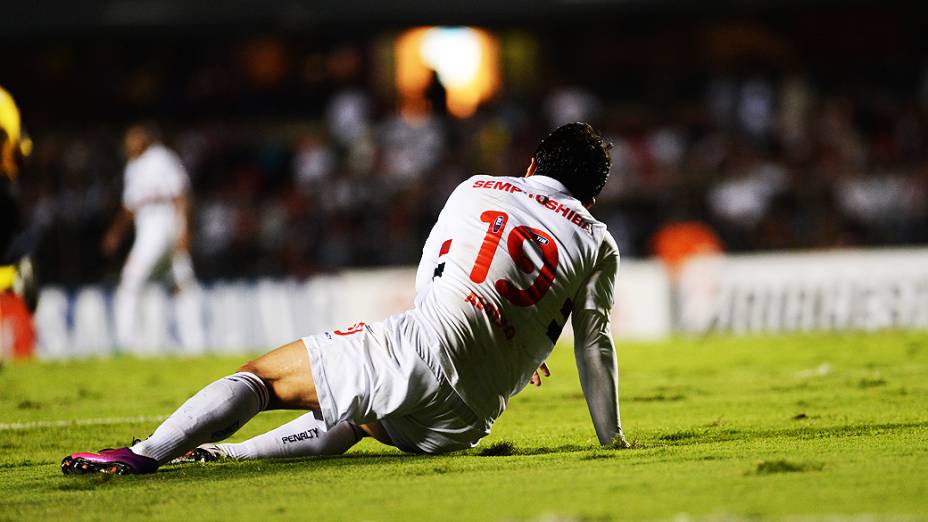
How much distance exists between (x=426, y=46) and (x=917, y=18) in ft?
30.4

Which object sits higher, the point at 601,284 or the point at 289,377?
the point at 601,284

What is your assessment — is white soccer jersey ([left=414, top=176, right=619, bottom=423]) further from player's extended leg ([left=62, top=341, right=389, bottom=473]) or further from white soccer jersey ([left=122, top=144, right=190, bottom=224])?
white soccer jersey ([left=122, top=144, right=190, bottom=224])

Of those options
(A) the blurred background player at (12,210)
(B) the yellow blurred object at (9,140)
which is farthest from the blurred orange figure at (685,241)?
(B) the yellow blurred object at (9,140)

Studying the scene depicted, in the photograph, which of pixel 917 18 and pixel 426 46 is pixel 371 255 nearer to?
pixel 426 46

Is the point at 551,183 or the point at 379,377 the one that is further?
the point at 551,183

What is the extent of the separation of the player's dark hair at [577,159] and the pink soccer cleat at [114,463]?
219cm

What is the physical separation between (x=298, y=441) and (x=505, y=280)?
136cm

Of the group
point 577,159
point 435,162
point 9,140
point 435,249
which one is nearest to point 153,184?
point 435,162

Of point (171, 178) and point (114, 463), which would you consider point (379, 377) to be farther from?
point (171, 178)

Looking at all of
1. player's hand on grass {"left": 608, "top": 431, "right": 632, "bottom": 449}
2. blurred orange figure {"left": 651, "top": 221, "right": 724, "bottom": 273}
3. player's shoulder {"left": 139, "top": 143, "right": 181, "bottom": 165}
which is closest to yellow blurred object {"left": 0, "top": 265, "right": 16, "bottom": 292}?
player's hand on grass {"left": 608, "top": 431, "right": 632, "bottom": 449}

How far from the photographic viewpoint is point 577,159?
6031mm

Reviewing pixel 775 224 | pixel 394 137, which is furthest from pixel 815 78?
pixel 394 137

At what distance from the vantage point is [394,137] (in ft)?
73.4

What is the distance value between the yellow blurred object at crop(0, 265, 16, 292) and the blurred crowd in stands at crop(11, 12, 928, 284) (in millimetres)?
10101
